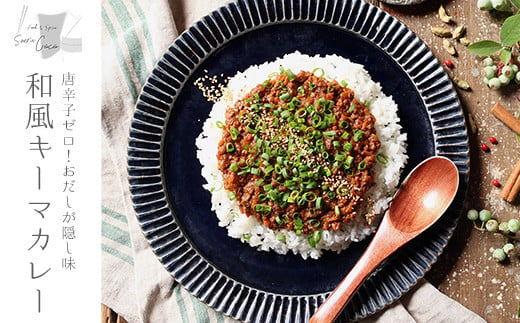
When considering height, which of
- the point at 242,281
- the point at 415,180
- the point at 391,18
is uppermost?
the point at 391,18

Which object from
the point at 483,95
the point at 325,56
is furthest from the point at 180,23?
the point at 483,95

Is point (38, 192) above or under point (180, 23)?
under

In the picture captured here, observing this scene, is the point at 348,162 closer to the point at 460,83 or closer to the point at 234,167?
the point at 234,167

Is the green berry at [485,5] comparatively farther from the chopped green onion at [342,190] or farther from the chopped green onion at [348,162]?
the chopped green onion at [342,190]

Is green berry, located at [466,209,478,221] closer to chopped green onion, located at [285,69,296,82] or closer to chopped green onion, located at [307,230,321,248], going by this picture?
chopped green onion, located at [307,230,321,248]

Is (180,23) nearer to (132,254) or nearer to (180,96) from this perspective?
(180,96)
